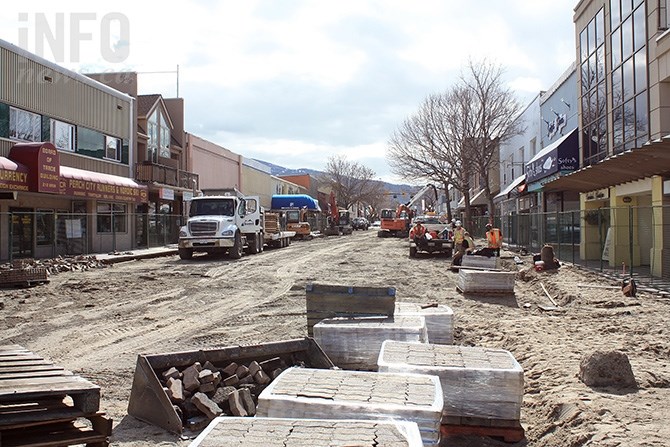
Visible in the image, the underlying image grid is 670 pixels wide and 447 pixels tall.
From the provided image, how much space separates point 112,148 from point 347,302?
1073 inches

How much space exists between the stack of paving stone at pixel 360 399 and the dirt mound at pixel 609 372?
7.85ft

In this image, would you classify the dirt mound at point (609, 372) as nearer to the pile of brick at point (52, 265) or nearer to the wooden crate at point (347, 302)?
the wooden crate at point (347, 302)

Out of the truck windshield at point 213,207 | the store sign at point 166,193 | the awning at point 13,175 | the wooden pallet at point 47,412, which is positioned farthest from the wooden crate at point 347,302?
the store sign at point 166,193

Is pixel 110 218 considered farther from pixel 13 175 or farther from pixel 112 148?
pixel 13 175

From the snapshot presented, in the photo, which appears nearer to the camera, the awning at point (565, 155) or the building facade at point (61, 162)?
the building facade at point (61, 162)

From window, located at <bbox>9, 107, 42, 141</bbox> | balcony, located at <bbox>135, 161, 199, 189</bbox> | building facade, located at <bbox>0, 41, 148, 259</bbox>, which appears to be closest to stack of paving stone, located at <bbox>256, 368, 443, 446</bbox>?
building facade, located at <bbox>0, 41, 148, 259</bbox>

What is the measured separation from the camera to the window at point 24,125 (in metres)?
23.5

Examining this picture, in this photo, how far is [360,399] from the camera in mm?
4039

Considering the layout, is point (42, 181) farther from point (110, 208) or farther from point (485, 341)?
point (485, 341)

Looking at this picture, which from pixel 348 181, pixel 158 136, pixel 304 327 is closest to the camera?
pixel 304 327

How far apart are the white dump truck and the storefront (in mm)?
5050

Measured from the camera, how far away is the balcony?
34156 millimetres

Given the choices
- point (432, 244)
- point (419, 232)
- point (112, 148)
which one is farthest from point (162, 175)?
point (432, 244)

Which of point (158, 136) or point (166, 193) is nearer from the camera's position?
point (166, 193)
